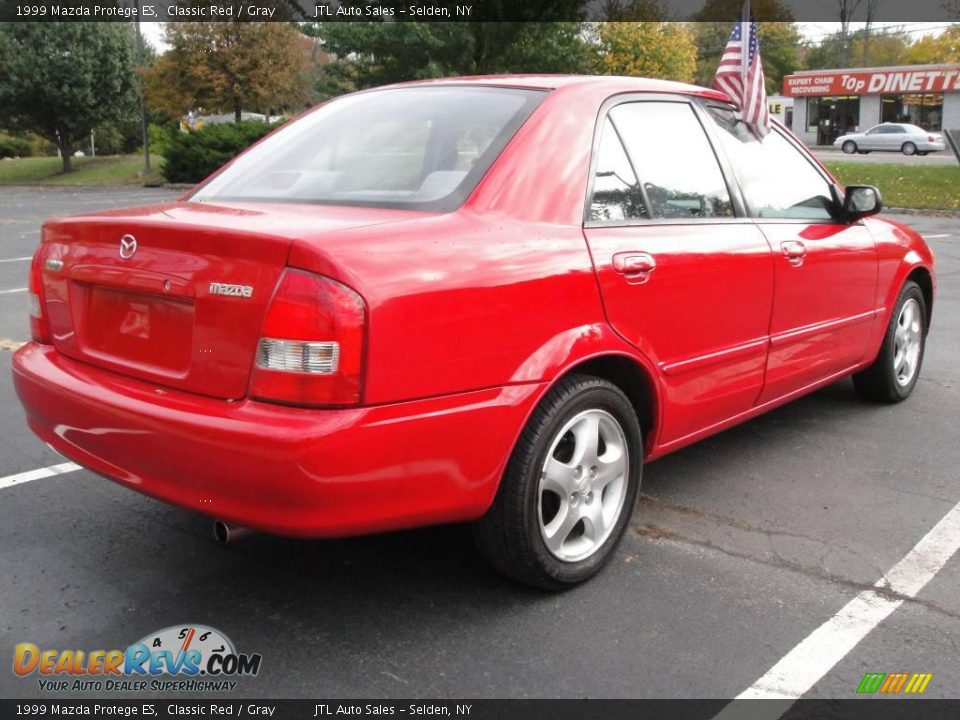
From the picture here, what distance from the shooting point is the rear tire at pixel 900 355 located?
5.14 meters

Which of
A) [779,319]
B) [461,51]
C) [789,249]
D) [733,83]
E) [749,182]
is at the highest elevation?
[461,51]

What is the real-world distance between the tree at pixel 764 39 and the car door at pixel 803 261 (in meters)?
75.6

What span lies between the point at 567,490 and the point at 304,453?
98 centimetres

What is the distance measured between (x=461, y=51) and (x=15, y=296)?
2445cm

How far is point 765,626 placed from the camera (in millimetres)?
2947

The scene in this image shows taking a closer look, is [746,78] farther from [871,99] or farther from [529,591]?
[871,99]

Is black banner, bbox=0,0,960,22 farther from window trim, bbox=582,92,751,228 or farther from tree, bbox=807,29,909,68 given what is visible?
tree, bbox=807,29,909,68

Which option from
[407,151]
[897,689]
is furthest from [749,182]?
[897,689]

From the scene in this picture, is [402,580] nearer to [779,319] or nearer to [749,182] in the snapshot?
[779,319]

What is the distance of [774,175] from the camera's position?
14.1ft

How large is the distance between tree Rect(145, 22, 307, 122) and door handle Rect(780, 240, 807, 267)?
3191 centimetres

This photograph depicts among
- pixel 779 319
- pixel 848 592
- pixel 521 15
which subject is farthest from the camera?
pixel 521 15

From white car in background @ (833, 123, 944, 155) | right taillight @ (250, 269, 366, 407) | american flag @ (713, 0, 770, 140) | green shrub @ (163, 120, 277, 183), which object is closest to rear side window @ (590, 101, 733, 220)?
american flag @ (713, 0, 770, 140)

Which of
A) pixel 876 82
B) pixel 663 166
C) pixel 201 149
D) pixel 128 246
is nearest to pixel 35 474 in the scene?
pixel 128 246
